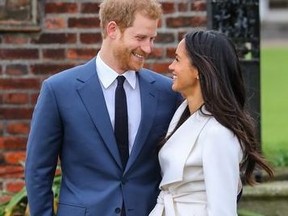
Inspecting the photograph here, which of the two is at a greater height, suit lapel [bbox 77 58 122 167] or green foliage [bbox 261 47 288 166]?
suit lapel [bbox 77 58 122 167]

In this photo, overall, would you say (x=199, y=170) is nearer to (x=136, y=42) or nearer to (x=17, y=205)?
(x=136, y=42)

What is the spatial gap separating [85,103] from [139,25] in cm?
41

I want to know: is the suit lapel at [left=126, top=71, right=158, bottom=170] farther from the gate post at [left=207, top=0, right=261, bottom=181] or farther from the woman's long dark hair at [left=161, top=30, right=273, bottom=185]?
the gate post at [left=207, top=0, right=261, bottom=181]

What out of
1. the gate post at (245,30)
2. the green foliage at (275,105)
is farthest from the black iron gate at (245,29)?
the green foliage at (275,105)

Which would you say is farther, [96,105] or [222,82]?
[96,105]

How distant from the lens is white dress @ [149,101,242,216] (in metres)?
4.59

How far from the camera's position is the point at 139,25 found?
475cm

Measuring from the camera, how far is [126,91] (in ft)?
16.1

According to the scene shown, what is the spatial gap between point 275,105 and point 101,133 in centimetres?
1202

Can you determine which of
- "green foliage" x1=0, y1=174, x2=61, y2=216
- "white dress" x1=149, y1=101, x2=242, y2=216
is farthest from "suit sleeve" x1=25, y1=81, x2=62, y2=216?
"green foliage" x1=0, y1=174, x2=61, y2=216

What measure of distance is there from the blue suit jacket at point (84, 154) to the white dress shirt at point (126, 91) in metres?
0.03

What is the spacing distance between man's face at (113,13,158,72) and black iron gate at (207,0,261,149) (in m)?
2.51

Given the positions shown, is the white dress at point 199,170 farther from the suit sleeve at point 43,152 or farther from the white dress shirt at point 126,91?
the suit sleeve at point 43,152

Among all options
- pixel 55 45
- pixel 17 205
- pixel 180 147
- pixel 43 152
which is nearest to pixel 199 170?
pixel 180 147
